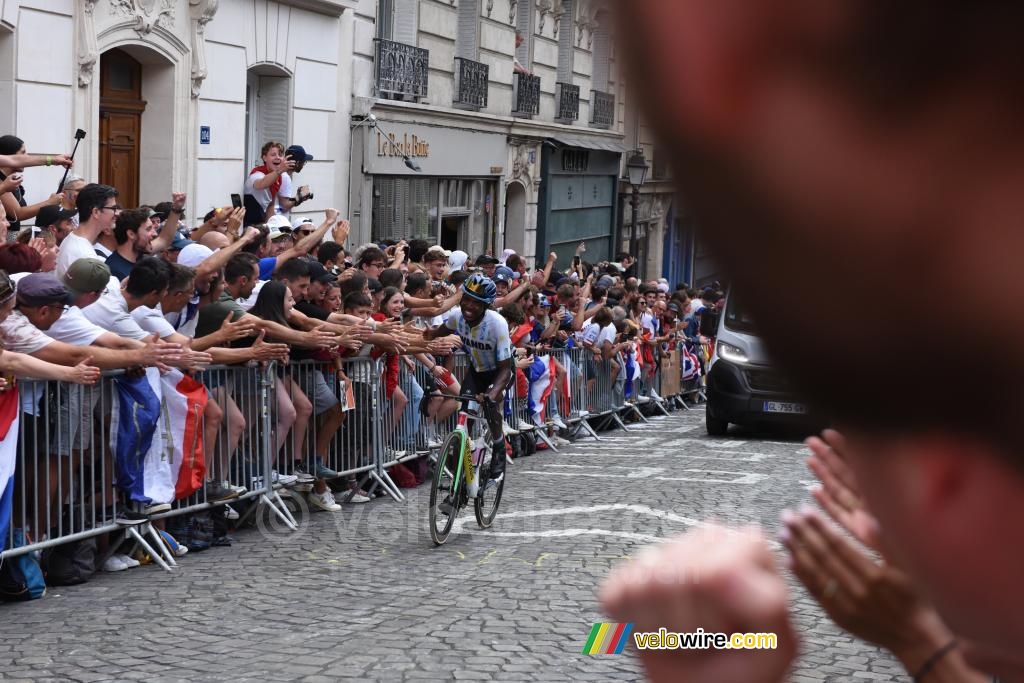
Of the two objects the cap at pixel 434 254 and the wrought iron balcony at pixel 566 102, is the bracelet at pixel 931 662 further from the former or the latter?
the wrought iron balcony at pixel 566 102

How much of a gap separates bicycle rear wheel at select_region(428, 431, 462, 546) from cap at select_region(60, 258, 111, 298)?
8.93ft

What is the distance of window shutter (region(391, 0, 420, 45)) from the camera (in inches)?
966

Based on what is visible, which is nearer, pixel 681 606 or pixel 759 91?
pixel 759 91

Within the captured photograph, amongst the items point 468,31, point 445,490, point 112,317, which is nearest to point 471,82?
point 468,31

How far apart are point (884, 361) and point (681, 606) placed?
0.30m

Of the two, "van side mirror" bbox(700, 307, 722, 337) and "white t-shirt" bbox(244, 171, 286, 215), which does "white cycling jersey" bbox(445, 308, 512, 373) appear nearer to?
"van side mirror" bbox(700, 307, 722, 337)

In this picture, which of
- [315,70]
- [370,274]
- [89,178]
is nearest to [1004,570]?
[370,274]

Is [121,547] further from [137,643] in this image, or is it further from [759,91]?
[759,91]

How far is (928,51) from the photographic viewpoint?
0.48 meters

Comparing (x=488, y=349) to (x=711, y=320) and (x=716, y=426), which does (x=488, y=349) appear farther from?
(x=716, y=426)

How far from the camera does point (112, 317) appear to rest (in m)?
8.54

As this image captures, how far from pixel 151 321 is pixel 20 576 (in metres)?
1.87

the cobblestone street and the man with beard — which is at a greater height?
the man with beard

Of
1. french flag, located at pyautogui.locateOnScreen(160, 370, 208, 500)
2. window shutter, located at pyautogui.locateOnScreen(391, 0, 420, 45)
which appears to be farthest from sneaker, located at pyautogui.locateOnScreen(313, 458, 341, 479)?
window shutter, located at pyautogui.locateOnScreen(391, 0, 420, 45)
